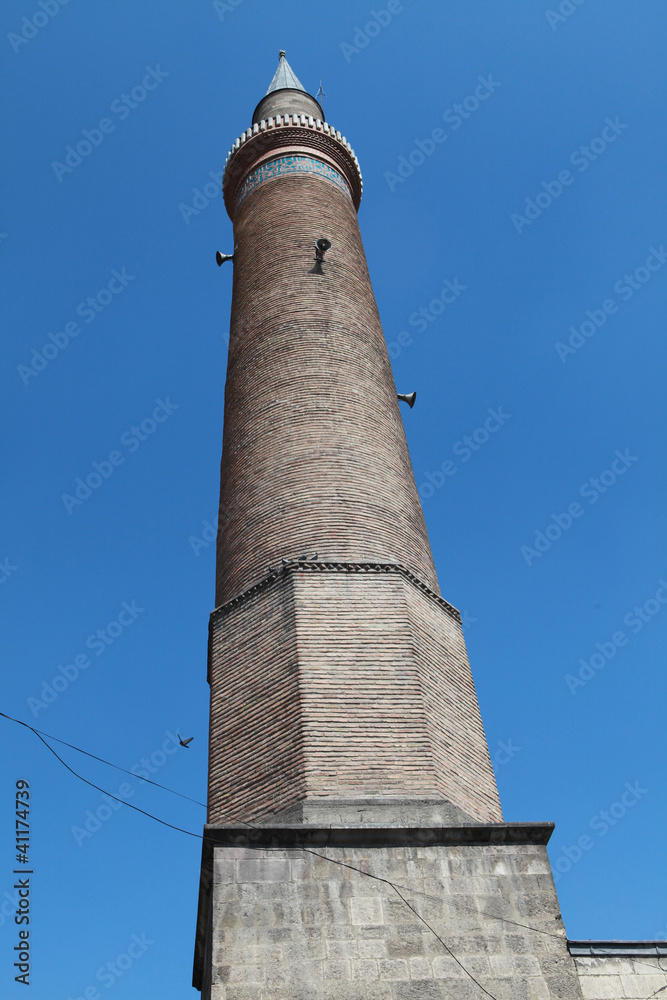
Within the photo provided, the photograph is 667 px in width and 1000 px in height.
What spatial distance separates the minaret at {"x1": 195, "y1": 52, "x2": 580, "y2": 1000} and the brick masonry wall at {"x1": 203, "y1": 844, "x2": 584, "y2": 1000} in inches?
0.5

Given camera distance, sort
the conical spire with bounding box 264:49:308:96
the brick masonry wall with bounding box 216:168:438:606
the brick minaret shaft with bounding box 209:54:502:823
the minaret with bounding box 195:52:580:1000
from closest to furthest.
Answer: the minaret with bounding box 195:52:580:1000, the brick minaret shaft with bounding box 209:54:502:823, the brick masonry wall with bounding box 216:168:438:606, the conical spire with bounding box 264:49:308:96

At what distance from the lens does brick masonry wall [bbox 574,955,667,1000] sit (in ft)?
17.8

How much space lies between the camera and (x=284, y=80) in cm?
1484

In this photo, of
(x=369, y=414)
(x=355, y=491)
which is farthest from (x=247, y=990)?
(x=369, y=414)

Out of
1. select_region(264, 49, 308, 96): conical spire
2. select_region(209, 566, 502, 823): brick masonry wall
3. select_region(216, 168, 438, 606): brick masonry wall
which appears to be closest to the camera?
select_region(209, 566, 502, 823): brick masonry wall

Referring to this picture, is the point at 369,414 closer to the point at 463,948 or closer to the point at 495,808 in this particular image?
the point at 495,808

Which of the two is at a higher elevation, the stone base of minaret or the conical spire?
the conical spire

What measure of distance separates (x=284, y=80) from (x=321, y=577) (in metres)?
10.3

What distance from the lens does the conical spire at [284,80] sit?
1445 cm

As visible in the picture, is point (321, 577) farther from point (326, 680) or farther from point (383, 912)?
point (383, 912)

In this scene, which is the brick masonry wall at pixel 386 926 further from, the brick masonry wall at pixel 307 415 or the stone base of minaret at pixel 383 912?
the brick masonry wall at pixel 307 415

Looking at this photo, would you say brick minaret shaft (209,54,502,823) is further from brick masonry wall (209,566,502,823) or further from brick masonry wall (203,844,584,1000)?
brick masonry wall (203,844,584,1000)

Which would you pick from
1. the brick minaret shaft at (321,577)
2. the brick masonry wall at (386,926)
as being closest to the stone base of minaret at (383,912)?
the brick masonry wall at (386,926)

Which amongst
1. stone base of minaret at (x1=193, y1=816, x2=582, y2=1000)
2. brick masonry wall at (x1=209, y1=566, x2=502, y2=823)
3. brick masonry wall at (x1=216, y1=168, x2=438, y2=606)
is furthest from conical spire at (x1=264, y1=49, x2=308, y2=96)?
stone base of minaret at (x1=193, y1=816, x2=582, y2=1000)
